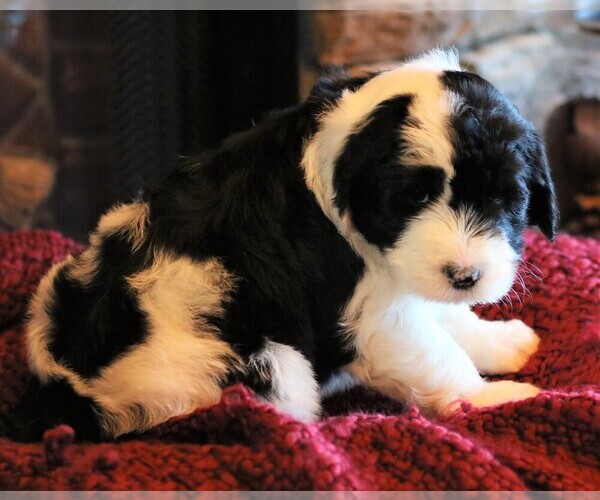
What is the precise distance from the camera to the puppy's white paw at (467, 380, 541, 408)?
5.71 feet

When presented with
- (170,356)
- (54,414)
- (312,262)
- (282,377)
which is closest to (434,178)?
(312,262)

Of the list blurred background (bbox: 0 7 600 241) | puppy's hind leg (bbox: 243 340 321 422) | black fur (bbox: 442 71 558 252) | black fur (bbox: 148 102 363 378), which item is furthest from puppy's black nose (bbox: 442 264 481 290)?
blurred background (bbox: 0 7 600 241)

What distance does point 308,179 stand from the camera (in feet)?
5.37

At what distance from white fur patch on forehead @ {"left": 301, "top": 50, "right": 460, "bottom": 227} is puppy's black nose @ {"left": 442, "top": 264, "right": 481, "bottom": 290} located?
18 cm

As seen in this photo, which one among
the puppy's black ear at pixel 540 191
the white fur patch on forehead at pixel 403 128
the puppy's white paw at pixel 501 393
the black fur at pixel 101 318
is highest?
the white fur patch on forehead at pixel 403 128

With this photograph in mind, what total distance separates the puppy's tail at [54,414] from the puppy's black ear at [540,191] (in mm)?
1011

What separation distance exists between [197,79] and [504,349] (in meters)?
1.83

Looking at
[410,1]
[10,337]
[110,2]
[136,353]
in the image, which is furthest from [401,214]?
[110,2]

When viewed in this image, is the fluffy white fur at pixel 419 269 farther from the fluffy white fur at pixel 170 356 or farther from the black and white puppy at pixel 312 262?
the fluffy white fur at pixel 170 356

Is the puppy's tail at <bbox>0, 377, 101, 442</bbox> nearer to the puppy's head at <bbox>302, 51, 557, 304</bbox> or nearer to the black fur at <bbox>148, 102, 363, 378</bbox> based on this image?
the black fur at <bbox>148, 102, 363, 378</bbox>

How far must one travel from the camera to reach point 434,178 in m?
1.48

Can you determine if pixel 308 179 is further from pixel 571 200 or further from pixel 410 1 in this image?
pixel 571 200

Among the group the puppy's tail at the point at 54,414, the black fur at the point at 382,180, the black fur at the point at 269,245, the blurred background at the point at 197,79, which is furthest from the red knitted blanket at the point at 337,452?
the blurred background at the point at 197,79

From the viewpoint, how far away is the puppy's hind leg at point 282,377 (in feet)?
5.22
